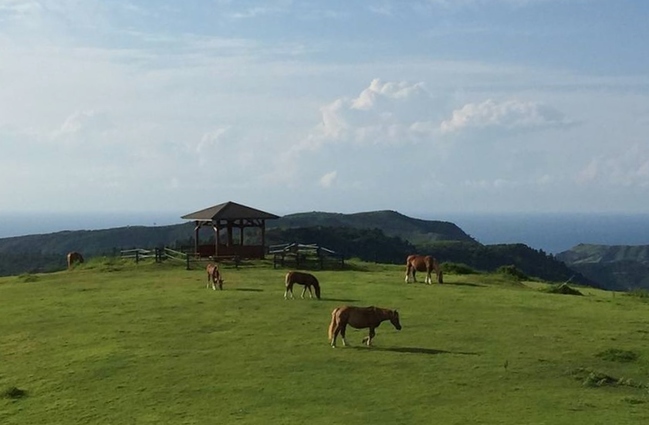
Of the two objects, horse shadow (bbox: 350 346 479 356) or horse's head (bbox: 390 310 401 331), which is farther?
horse's head (bbox: 390 310 401 331)

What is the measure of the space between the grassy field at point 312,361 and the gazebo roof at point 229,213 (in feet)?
55.7

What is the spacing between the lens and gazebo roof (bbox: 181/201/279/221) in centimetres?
4838

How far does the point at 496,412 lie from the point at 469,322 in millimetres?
9782

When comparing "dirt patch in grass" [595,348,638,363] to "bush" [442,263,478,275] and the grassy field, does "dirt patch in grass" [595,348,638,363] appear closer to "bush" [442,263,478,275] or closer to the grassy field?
the grassy field

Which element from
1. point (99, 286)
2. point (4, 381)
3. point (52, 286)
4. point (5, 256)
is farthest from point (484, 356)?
point (5, 256)

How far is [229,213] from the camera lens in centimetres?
4891

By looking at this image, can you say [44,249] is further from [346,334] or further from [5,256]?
[346,334]

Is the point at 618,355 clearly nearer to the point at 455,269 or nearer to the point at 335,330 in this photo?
the point at 335,330

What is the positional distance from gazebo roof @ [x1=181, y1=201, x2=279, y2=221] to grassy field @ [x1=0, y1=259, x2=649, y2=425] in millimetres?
16990

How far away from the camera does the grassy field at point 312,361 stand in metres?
15.1

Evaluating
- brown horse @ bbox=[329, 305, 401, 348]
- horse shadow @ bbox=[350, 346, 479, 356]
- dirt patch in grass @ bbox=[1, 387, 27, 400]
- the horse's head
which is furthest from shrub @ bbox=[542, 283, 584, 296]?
dirt patch in grass @ bbox=[1, 387, 27, 400]

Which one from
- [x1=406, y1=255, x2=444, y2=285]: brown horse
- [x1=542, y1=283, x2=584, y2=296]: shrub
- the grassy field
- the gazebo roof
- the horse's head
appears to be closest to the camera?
the grassy field

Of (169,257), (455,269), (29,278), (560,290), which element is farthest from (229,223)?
(560,290)

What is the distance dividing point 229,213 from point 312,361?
31122 millimetres
